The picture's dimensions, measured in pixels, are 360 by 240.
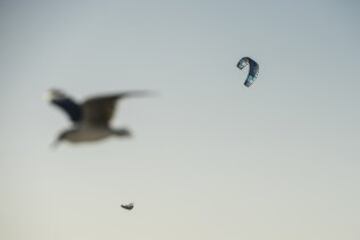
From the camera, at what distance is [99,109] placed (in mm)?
14805

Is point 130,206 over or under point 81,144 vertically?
over

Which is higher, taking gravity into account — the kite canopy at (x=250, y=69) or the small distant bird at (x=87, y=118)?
the kite canopy at (x=250, y=69)

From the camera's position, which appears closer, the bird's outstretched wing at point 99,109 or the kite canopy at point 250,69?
the bird's outstretched wing at point 99,109

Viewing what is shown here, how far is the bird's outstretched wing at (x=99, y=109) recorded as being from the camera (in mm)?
14296

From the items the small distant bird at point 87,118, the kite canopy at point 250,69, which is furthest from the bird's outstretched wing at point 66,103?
the kite canopy at point 250,69

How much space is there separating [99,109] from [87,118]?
548 mm

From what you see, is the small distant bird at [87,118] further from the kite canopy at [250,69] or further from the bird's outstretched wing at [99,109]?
the kite canopy at [250,69]

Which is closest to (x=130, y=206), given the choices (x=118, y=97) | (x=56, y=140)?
(x=56, y=140)

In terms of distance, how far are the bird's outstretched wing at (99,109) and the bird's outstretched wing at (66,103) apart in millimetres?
355

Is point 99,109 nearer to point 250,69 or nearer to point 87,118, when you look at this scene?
point 87,118

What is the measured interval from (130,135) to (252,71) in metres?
20.9

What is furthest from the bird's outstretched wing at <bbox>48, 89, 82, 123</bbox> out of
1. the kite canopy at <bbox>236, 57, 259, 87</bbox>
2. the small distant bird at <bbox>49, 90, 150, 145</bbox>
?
the kite canopy at <bbox>236, 57, 259, 87</bbox>

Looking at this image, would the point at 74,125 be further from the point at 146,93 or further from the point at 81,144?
the point at 146,93

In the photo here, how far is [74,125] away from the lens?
15641mm
